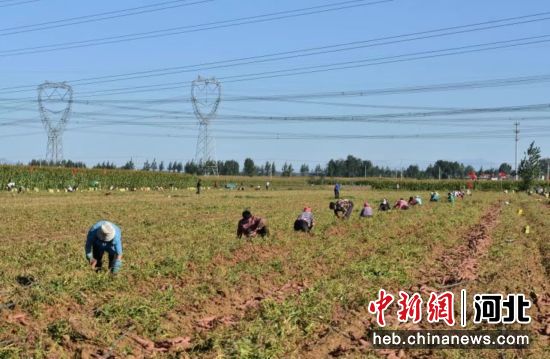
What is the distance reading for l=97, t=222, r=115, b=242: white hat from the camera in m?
12.2

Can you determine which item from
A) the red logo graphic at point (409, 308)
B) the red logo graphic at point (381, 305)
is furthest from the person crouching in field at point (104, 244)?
the red logo graphic at point (409, 308)

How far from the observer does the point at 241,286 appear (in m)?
11.9

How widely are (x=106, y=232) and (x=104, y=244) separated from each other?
0.52 metres

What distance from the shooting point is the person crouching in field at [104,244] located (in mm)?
12281

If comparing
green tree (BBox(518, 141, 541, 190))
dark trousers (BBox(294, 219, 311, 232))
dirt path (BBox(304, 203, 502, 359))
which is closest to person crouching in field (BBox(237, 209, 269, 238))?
dark trousers (BBox(294, 219, 311, 232))

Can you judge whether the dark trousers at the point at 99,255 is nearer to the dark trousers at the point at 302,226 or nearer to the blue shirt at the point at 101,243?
the blue shirt at the point at 101,243

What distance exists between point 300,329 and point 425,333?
5.61ft

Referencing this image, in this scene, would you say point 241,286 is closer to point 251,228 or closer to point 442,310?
point 442,310

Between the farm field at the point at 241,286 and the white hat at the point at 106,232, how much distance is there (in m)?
0.79

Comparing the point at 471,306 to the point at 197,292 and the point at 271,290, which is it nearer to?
the point at 271,290

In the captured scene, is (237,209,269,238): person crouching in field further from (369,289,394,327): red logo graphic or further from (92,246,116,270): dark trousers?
(369,289,394,327): red logo graphic

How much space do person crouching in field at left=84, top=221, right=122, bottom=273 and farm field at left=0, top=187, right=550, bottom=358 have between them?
0.39m

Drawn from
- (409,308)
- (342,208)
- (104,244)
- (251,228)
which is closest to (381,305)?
(409,308)

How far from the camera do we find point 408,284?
12.6m
